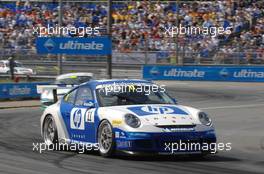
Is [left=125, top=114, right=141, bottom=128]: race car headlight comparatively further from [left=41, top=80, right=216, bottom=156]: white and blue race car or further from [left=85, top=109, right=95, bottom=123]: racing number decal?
[left=85, top=109, right=95, bottom=123]: racing number decal

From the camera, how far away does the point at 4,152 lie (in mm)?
12367

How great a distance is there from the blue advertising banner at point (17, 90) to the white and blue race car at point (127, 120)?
15056mm

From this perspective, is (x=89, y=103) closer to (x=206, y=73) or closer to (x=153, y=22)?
(x=206, y=73)

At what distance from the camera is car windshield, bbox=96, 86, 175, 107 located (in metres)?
11.9

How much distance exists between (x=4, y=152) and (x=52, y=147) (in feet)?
3.35

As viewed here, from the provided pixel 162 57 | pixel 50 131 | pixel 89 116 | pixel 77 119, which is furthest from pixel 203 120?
pixel 162 57

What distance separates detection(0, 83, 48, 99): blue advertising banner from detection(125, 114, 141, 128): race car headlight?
56.9 feet

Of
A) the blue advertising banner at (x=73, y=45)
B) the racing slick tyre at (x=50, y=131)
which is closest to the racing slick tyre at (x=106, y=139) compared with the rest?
the racing slick tyre at (x=50, y=131)

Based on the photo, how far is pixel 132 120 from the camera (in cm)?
1103

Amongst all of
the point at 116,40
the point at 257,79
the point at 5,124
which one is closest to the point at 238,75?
the point at 257,79

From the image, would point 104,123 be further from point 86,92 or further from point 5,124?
point 5,124

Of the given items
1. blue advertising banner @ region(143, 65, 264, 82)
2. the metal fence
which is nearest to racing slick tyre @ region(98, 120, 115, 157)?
blue advertising banner @ region(143, 65, 264, 82)

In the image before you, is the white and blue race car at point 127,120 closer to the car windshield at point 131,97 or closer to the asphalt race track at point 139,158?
the car windshield at point 131,97

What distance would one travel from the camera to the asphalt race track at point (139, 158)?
10.1 m
